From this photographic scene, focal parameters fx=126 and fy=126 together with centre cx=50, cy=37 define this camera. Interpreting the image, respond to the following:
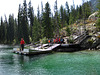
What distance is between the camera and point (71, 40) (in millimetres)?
25203

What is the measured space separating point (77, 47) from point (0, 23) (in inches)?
2494

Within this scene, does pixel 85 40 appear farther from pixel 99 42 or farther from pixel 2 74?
pixel 2 74

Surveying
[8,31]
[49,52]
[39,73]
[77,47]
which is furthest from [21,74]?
[8,31]

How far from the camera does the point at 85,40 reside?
24766 millimetres

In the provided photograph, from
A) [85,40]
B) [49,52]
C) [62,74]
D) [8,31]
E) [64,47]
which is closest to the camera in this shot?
[62,74]

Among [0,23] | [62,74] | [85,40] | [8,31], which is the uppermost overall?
[0,23]

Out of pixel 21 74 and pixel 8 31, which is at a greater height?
pixel 8 31

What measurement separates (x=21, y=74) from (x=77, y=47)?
16918mm

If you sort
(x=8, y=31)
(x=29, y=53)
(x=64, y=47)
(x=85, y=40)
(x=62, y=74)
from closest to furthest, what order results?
(x=62, y=74)
(x=29, y=53)
(x=64, y=47)
(x=85, y=40)
(x=8, y=31)

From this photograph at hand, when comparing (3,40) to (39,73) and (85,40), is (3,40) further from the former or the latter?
(39,73)

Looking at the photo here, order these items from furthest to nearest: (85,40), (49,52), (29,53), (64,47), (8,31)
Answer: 1. (8,31)
2. (85,40)
3. (64,47)
4. (49,52)
5. (29,53)

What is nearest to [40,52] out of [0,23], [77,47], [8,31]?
[77,47]

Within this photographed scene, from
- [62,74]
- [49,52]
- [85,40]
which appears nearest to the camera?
[62,74]

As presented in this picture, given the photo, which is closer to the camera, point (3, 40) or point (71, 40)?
point (71, 40)
